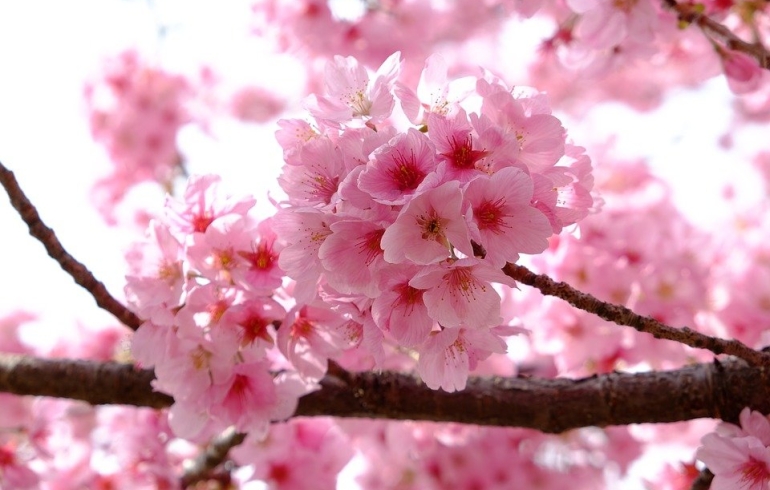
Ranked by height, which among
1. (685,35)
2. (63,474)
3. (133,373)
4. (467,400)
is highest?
(685,35)

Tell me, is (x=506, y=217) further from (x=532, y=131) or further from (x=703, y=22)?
(x=703, y=22)

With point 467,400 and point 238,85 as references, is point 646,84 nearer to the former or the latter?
point 238,85

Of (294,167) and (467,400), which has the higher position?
(294,167)

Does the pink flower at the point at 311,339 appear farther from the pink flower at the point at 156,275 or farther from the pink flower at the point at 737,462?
the pink flower at the point at 737,462

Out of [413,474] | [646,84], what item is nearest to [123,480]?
[413,474]

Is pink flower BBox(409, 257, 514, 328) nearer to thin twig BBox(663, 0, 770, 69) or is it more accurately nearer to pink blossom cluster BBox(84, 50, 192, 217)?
thin twig BBox(663, 0, 770, 69)

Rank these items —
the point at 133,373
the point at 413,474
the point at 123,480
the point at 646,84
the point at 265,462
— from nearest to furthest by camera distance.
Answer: the point at 133,373 < the point at 265,462 < the point at 123,480 < the point at 413,474 < the point at 646,84

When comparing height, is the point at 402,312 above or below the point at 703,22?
below

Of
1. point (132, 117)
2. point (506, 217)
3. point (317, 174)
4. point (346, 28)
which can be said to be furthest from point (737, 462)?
point (132, 117)
